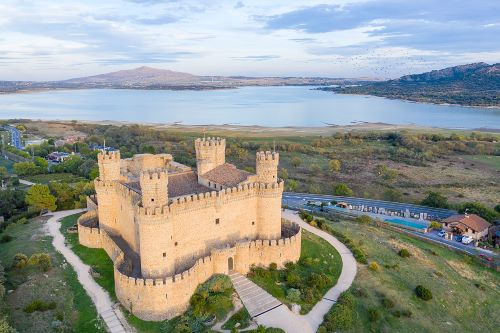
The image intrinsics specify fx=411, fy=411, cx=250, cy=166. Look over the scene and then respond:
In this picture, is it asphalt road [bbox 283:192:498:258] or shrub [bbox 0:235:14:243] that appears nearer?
shrub [bbox 0:235:14:243]

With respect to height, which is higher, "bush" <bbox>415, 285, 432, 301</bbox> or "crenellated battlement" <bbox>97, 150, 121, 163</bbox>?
"crenellated battlement" <bbox>97, 150, 121, 163</bbox>

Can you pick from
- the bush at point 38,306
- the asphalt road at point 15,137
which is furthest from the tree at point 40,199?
the asphalt road at point 15,137

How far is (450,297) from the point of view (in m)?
36.5

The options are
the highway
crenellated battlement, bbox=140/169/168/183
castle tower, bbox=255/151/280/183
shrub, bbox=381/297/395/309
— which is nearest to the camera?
crenellated battlement, bbox=140/169/168/183

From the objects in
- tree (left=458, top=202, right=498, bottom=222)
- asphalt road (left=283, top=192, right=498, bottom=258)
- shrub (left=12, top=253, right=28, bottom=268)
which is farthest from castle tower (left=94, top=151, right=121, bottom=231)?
tree (left=458, top=202, right=498, bottom=222)

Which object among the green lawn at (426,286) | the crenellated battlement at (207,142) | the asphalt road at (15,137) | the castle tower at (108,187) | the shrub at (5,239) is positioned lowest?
the green lawn at (426,286)

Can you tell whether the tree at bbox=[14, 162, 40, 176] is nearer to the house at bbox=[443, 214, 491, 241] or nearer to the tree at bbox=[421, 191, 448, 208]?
the tree at bbox=[421, 191, 448, 208]

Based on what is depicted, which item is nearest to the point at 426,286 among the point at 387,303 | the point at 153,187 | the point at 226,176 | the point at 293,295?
the point at 387,303

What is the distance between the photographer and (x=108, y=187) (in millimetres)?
39844

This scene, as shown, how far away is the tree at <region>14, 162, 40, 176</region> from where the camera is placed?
74.4 metres

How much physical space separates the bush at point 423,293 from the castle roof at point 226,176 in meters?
18.0

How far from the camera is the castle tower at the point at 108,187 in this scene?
39.0m

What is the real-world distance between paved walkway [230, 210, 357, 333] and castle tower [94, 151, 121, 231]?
14.4m

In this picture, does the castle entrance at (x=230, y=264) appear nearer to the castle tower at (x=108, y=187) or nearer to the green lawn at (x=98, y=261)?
the green lawn at (x=98, y=261)
